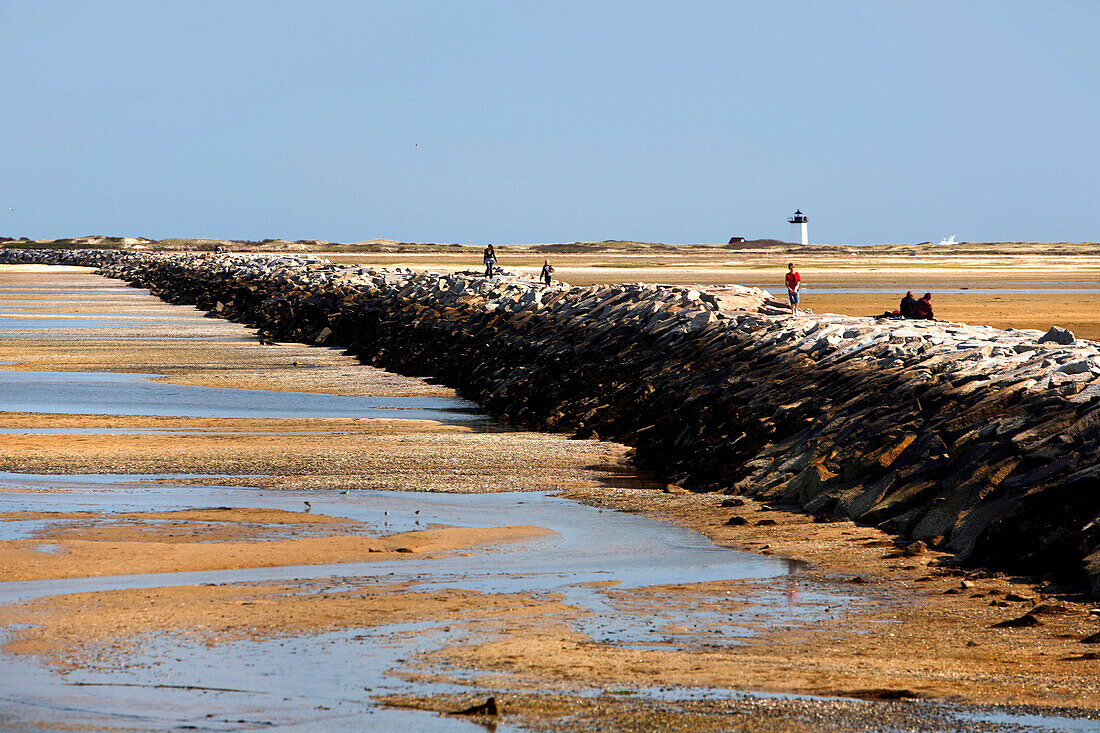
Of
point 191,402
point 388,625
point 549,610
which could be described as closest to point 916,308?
point 191,402

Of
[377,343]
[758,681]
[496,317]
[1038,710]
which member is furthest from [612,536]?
[377,343]

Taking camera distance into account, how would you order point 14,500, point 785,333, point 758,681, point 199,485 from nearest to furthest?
1. point 758,681
2. point 14,500
3. point 199,485
4. point 785,333

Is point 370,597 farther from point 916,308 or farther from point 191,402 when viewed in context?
point 916,308

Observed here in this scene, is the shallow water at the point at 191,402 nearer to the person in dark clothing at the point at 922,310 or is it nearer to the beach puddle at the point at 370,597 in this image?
the beach puddle at the point at 370,597

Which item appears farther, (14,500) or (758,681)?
(14,500)

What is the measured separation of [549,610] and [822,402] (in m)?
6.54

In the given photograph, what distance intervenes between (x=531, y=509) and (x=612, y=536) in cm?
132

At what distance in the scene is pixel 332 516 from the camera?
36.6 feet

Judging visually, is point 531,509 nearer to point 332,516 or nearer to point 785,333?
point 332,516

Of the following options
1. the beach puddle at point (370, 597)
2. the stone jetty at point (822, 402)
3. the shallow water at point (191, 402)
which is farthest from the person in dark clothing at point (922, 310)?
the beach puddle at point (370, 597)

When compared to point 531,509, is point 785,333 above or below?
above

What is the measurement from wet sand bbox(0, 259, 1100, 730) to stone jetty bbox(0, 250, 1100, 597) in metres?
0.48

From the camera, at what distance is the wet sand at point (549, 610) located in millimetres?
6426

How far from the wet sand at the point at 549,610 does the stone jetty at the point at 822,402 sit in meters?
0.48
